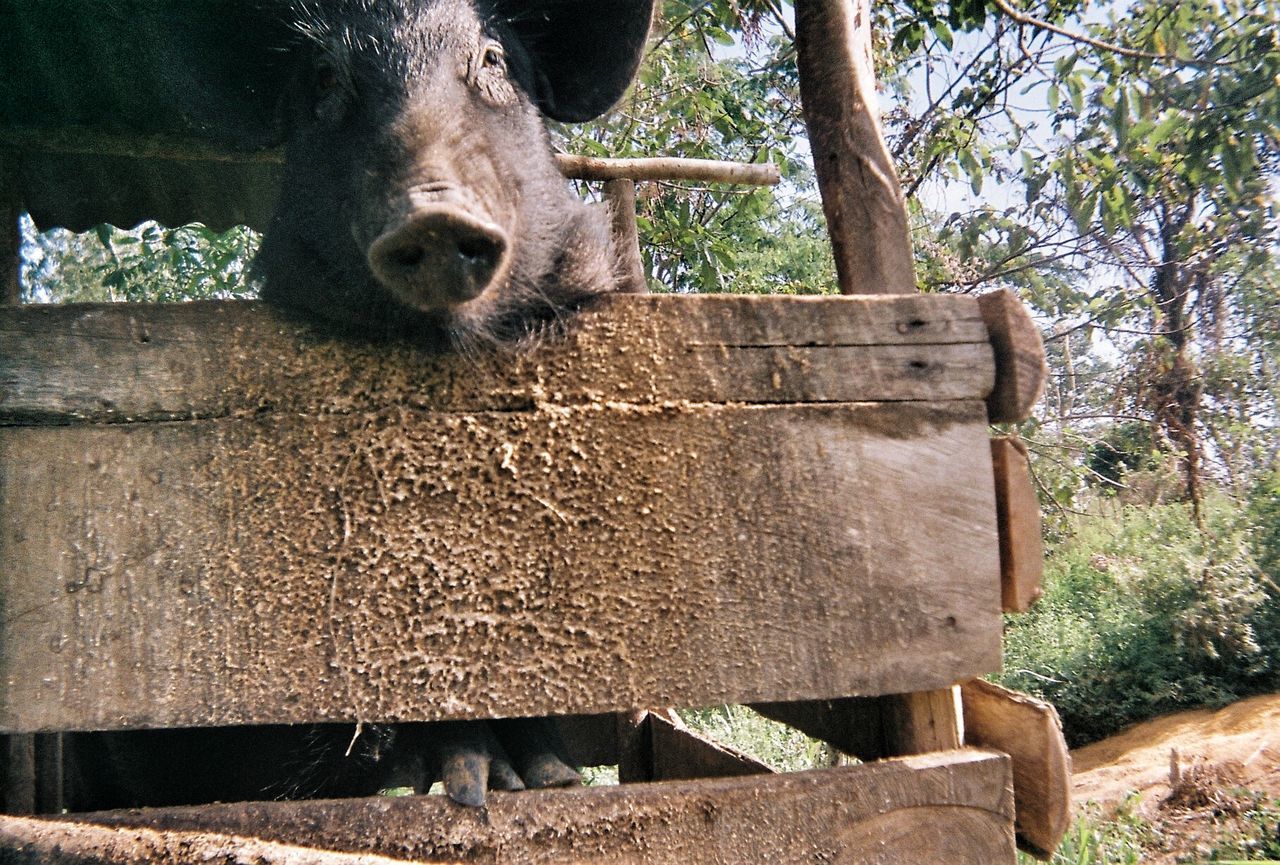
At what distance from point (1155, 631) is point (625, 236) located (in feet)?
36.8

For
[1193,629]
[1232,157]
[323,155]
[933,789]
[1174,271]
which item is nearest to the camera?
[933,789]

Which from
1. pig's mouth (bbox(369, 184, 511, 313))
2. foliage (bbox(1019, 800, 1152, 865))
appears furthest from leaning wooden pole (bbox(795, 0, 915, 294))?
foliage (bbox(1019, 800, 1152, 865))

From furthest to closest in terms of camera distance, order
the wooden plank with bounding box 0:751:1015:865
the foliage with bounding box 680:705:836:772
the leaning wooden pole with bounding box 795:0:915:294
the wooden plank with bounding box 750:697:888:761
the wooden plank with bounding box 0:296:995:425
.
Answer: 1. the foliage with bounding box 680:705:836:772
2. the leaning wooden pole with bounding box 795:0:915:294
3. the wooden plank with bounding box 750:697:888:761
4. the wooden plank with bounding box 0:296:995:425
5. the wooden plank with bounding box 0:751:1015:865

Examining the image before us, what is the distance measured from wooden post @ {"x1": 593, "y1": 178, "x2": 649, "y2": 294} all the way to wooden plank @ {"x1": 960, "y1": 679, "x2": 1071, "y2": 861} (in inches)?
37.4

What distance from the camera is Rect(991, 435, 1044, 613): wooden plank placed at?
148cm

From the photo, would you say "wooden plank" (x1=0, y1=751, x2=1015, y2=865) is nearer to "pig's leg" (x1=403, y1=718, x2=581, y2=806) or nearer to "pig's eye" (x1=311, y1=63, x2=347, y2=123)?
"pig's leg" (x1=403, y1=718, x2=581, y2=806)

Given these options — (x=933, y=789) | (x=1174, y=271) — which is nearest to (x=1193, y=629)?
(x=1174, y=271)

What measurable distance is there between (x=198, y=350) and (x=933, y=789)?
1.21m

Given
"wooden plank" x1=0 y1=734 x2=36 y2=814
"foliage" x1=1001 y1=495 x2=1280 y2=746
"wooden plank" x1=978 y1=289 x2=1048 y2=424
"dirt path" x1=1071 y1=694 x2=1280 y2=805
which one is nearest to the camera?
"wooden plank" x1=978 y1=289 x2=1048 y2=424

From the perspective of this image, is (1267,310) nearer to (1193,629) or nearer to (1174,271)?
(1174,271)

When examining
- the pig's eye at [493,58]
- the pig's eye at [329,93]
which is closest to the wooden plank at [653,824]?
the pig's eye at [329,93]

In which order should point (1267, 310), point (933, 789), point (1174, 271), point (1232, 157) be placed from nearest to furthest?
point (933, 789) < point (1232, 157) < point (1174, 271) < point (1267, 310)

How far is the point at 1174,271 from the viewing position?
1316 cm

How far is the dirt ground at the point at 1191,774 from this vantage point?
7289 mm
